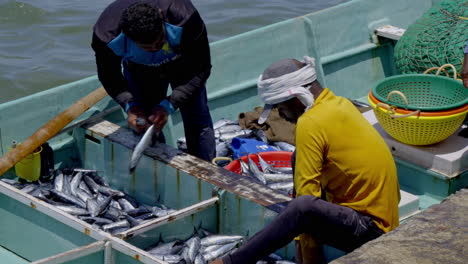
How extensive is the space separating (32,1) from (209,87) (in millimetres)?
9185

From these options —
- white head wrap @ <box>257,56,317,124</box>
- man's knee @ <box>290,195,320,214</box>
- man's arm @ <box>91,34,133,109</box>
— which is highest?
white head wrap @ <box>257,56,317,124</box>

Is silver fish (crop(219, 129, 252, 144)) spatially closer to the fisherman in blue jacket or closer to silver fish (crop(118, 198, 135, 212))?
the fisherman in blue jacket

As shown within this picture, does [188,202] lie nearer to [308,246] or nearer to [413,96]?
[308,246]

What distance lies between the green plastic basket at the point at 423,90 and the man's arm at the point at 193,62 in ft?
5.54

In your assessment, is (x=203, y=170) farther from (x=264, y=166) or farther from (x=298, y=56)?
(x=298, y=56)

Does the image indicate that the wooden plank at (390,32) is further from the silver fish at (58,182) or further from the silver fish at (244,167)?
the silver fish at (58,182)

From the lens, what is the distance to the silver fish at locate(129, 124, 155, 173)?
5.54 meters

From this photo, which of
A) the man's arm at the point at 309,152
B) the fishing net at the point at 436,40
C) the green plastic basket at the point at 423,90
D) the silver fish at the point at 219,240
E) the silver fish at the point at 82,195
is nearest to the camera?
the man's arm at the point at 309,152

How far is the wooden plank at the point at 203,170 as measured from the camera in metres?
4.98

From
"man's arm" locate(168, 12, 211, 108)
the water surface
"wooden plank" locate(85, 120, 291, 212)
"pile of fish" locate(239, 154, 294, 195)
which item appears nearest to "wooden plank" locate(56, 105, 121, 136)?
"wooden plank" locate(85, 120, 291, 212)

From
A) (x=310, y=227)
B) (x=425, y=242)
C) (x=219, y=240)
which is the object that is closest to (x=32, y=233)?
(x=219, y=240)

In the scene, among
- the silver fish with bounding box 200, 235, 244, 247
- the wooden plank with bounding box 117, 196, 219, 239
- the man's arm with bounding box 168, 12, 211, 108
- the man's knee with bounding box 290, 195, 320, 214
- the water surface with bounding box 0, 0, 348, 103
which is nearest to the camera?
the man's knee with bounding box 290, 195, 320, 214

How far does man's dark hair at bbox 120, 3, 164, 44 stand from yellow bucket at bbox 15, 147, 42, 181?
62.8 inches

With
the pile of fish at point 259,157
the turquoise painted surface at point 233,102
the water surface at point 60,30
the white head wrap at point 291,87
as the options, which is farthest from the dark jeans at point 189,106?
the water surface at point 60,30
